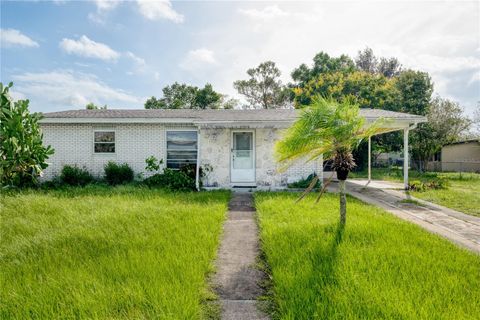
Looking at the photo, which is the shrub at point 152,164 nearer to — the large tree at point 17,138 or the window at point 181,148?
the window at point 181,148

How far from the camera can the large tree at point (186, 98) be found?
32.6 meters

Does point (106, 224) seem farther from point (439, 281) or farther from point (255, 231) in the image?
point (439, 281)

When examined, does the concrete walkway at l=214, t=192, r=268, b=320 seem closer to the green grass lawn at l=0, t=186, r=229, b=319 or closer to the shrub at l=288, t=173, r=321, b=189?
the green grass lawn at l=0, t=186, r=229, b=319

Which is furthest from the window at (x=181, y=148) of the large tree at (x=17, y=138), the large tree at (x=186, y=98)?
the large tree at (x=186, y=98)

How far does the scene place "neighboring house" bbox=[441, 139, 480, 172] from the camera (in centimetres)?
2220

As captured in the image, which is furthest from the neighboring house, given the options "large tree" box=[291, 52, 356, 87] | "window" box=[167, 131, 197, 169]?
"window" box=[167, 131, 197, 169]

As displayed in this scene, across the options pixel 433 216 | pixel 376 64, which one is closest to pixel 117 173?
pixel 433 216

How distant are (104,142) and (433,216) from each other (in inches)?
503

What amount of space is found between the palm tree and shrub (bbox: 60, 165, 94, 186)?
985 cm

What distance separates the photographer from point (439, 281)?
310cm

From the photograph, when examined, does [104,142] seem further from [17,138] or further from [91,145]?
[17,138]

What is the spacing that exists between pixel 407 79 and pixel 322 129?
21553 millimetres

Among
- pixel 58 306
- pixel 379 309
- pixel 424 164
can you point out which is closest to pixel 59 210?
pixel 58 306

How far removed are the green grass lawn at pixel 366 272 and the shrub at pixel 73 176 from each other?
938 cm
